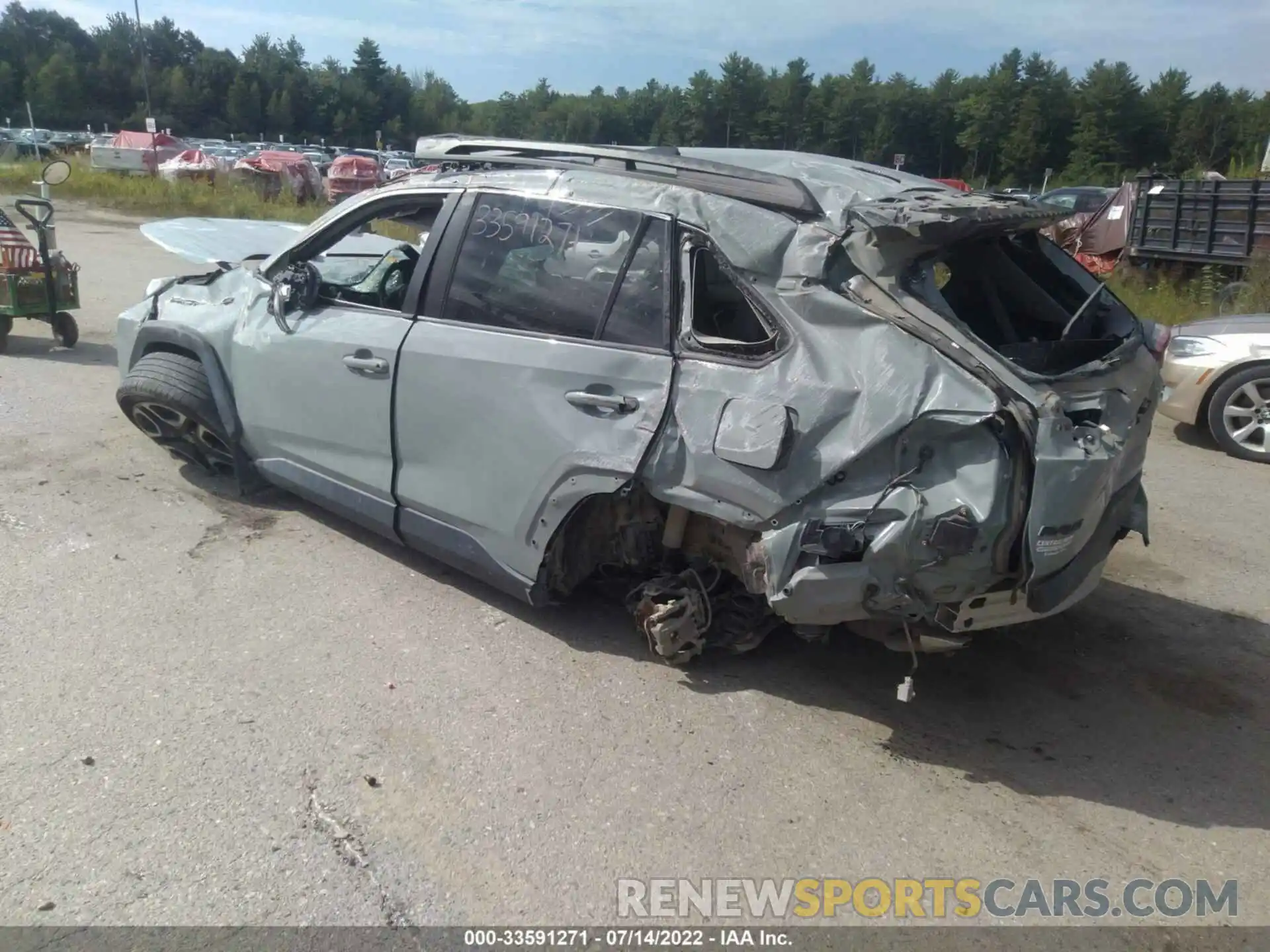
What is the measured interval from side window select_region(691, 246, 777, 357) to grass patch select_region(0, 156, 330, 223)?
19268 millimetres

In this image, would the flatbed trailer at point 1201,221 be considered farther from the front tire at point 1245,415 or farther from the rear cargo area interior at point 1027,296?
the rear cargo area interior at point 1027,296

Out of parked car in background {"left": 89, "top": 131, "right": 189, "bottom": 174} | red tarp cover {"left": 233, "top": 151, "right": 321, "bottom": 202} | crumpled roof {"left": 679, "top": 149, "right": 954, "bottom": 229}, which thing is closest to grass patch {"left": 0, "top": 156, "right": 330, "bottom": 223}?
red tarp cover {"left": 233, "top": 151, "right": 321, "bottom": 202}

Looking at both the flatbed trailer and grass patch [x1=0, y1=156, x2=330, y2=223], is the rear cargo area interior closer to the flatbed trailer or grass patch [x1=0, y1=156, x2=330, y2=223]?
the flatbed trailer

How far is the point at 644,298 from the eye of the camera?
12.0 ft

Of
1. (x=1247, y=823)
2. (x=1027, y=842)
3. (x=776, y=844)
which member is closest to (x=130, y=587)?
(x=776, y=844)

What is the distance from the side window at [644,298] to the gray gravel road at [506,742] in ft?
4.36

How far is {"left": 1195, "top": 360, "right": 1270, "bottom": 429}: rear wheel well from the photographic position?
7391 mm

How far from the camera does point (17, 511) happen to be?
5.04 m

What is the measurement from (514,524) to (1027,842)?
2128 millimetres

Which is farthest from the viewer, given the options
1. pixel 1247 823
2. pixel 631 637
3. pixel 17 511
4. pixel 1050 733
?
pixel 17 511

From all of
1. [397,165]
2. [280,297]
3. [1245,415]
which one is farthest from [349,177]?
[1245,415]

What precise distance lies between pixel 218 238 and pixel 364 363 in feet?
12.2

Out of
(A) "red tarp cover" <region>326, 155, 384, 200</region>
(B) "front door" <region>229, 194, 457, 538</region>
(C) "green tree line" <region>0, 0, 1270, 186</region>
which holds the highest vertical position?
(C) "green tree line" <region>0, 0, 1270, 186</region>

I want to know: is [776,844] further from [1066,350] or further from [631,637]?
[1066,350]
